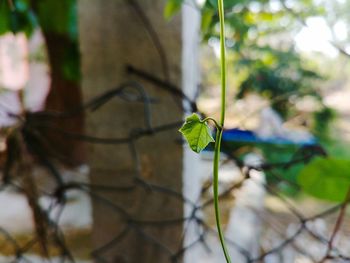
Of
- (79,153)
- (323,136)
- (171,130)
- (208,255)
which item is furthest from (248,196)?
(323,136)

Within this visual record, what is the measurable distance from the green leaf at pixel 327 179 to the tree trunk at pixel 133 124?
0.43ft

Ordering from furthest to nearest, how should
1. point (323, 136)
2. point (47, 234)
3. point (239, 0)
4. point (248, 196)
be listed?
1. point (323, 136)
2. point (248, 196)
3. point (47, 234)
4. point (239, 0)

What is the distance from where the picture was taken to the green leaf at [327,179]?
26 centimetres

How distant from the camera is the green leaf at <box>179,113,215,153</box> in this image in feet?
Result: 0.45

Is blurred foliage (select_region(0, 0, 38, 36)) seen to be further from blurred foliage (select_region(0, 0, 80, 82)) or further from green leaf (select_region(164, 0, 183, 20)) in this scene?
green leaf (select_region(164, 0, 183, 20))

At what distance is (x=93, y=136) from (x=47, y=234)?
0.60 feet

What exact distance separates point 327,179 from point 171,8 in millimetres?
200

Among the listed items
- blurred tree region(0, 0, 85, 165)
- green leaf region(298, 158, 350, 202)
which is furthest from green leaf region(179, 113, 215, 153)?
blurred tree region(0, 0, 85, 165)

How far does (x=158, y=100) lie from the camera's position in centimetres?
36

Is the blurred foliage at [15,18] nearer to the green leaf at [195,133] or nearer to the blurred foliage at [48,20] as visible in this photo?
the blurred foliage at [48,20]

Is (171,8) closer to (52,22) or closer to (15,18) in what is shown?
(15,18)

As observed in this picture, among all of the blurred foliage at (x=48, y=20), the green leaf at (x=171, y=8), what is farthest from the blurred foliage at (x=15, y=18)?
the green leaf at (x=171, y=8)

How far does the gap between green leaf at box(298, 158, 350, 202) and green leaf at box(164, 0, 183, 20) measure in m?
0.18

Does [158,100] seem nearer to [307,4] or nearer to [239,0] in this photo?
[239,0]
